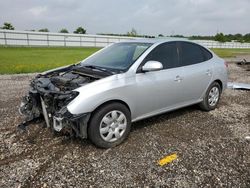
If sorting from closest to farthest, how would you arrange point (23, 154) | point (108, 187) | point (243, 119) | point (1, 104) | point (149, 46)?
point (108, 187) → point (23, 154) → point (149, 46) → point (243, 119) → point (1, 104)

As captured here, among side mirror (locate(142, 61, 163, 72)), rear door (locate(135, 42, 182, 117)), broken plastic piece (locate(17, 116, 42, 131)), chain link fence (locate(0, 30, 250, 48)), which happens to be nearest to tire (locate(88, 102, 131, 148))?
rear door (locate(135, 42, 182, 117))

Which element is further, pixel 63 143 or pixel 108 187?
pixel 63 143

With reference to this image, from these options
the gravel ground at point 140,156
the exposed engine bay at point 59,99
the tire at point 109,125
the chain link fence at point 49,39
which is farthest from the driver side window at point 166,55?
the chain link fence at point 49,39

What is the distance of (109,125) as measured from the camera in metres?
3.45

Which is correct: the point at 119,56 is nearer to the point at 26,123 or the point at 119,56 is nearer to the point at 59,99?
the point at 59,99

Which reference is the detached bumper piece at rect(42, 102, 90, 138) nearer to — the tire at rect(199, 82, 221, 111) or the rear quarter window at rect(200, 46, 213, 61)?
the tire at rect(199, 82, 221, 111)

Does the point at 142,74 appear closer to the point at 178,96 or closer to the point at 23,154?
the point at 178,96

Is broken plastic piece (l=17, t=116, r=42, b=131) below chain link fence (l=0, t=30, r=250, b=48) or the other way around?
below

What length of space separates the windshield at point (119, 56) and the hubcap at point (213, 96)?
2.09m

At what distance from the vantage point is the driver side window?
4047 millimetres

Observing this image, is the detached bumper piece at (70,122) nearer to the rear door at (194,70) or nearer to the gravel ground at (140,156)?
the gravel ground at (140,156)

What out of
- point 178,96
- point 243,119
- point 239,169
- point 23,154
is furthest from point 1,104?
point 243,119

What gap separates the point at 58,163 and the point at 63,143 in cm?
58

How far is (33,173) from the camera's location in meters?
2.87
